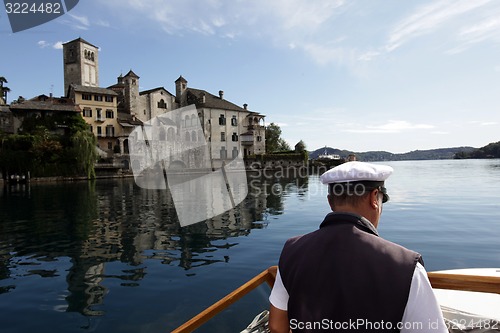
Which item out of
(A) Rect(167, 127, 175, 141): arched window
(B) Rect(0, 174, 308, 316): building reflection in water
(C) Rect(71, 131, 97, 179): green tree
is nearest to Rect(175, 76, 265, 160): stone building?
(A) Rect(167, 127, 175, 141): arched window

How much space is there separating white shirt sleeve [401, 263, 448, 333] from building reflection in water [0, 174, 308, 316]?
652 cm

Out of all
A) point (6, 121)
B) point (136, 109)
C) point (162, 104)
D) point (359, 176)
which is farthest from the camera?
point (162, 104)

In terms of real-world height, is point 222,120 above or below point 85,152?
above

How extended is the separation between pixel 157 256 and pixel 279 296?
30.0ft

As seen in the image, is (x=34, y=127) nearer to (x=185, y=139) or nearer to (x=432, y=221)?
(x=185, y=139)

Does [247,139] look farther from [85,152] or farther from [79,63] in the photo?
[79,63]

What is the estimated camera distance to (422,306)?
1806 mm

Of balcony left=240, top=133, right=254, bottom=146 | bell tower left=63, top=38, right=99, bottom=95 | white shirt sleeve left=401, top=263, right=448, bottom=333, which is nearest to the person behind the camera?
white shirt sleeve left=401, top=263, right=448, bottom=333

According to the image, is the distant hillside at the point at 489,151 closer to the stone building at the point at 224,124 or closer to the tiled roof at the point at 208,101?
the stone building at the point at 224,124

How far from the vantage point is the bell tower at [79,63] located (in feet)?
244

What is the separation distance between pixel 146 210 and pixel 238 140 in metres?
63.6

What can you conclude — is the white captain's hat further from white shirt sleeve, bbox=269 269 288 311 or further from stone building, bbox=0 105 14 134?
stone building, bbox=0 105 14 134

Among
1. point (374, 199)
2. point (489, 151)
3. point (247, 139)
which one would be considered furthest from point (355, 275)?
point (489, 151)

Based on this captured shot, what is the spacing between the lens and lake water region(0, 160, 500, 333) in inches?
261
